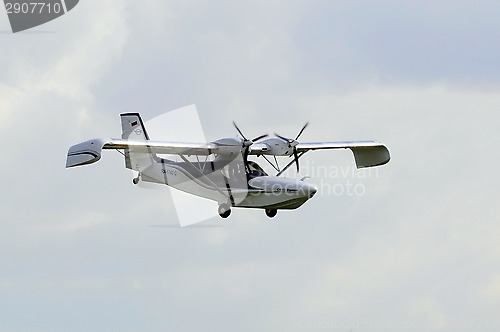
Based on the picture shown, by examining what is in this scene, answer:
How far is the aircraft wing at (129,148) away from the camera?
5403 cm

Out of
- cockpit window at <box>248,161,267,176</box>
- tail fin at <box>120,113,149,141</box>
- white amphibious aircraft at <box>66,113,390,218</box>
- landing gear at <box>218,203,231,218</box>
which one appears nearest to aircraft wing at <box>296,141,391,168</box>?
white amphibious aircraft at <box>66,113,390,218</box>

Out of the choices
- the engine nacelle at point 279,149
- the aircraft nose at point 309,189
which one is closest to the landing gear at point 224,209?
the engine nacelle at point 279,149

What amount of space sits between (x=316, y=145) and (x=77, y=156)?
516 inches

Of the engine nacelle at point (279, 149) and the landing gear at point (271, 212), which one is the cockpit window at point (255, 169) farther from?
the landing gear at point (271, 212)

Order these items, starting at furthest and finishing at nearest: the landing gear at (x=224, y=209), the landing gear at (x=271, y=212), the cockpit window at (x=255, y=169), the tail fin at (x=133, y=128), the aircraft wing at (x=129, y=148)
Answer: the tail fin at (x=133, y=128), the landing gear at (x=271, y=212), the landing gear at (x=224, y=209), the cockpit window at (x=255, y=169), the aircraft wing at (x=129, y=148)


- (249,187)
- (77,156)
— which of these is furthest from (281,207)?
(77,156)

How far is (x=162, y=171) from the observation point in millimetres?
60719

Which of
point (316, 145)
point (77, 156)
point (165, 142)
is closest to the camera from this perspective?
point (77, 156)

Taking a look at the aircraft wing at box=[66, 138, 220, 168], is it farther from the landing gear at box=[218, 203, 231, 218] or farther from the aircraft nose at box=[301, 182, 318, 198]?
the aircraft nose at box=[301, 182, 318, 198]

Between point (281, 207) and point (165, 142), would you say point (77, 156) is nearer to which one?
point (165, 142)

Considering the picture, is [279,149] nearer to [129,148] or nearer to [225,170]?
[225,170]

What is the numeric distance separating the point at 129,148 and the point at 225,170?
4436 millimetres

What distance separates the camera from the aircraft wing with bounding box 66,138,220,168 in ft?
177

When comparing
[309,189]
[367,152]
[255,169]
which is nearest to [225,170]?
[255,169]
